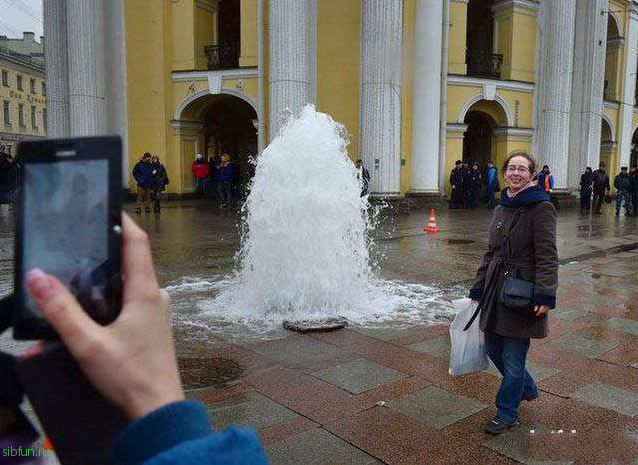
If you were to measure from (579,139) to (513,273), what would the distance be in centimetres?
2306

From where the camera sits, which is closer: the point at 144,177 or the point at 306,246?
the point at 306,246

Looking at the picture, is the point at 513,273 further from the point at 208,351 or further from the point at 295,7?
the point at 295,7

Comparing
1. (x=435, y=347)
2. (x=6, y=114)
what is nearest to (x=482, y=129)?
(x=435, y=347)

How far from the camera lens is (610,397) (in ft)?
13.6

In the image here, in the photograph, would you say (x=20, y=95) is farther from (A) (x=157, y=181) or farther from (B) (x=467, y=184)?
(B) (x=467, y=184)

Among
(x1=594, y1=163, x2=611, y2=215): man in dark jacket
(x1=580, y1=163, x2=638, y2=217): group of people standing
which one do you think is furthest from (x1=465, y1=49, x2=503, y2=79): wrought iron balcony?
(x1=594, y1=163, x2=611, y2=215): man in dark jacket

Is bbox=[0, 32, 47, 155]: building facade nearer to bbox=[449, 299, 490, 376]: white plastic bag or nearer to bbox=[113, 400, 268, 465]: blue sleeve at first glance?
bbox=[449, 299, 490, 376]: white plastic bag

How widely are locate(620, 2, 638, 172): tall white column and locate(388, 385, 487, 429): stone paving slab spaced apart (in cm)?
2938

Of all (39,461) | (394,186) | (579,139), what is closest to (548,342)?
(39,461)

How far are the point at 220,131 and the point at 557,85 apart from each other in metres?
14.4

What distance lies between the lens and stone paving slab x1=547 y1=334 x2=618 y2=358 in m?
5.16

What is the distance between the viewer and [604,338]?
559 cm

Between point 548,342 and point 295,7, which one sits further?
point 295,7

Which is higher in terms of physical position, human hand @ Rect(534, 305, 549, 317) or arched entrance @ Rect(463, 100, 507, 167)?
arched entrance @ Rect(463, 100, 507, 167)
